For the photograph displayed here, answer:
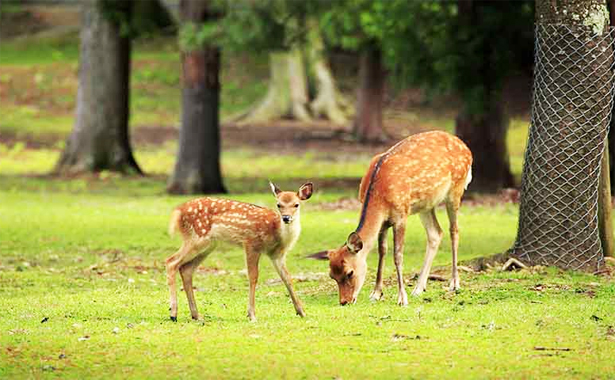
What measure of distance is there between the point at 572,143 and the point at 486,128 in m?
10.6

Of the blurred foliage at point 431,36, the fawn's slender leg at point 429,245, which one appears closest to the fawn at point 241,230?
the fawn's slender leg at point 429,245

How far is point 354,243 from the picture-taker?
11.2 m

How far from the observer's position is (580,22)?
13.1 m

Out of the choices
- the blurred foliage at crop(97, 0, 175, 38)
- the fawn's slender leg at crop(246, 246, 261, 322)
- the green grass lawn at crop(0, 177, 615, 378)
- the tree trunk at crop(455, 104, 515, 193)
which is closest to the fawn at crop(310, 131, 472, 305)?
the green grass lawn at crop(0, 177, 615, 378)

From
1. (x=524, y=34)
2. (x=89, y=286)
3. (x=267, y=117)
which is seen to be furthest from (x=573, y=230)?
(x=267, y=117)

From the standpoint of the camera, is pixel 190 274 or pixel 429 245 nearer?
pixel 190 274

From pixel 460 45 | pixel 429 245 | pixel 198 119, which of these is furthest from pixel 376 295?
pixel 198 119

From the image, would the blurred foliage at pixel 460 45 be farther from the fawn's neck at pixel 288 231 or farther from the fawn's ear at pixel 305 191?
the fawn's neck at pixel 288 231

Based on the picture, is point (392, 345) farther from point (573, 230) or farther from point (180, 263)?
point (573, 230)

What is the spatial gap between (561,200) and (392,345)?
4.19 meters

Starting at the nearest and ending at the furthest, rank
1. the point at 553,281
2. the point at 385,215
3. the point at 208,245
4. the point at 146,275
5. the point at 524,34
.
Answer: the point at 208,245
the point at 385,215
the point at 553,281
the point at 146,275
the point at 524,34

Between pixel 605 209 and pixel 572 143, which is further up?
pixel 572 143

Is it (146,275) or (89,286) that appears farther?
(146,275)

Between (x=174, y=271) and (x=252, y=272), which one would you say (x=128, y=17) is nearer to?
(x=174, y=271)
